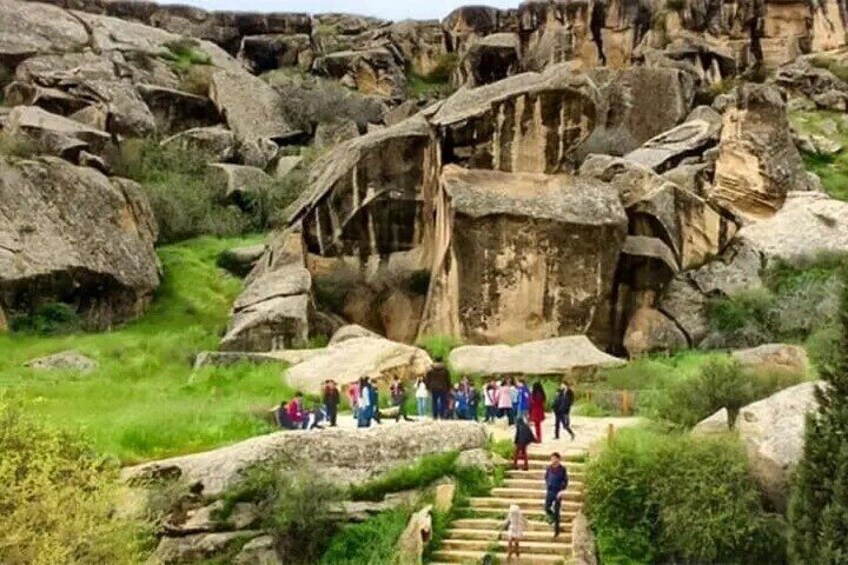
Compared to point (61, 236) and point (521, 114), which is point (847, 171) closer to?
point (521, 114)

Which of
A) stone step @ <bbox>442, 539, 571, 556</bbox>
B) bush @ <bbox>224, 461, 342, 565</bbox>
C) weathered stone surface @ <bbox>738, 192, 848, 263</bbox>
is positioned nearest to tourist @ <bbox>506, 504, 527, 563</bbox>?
stone step @ <bbox>442, 539, 571, 556</bbox>

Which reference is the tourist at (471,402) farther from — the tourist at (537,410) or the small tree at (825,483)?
the small tree at (825,483)

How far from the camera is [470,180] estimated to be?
1314 inches

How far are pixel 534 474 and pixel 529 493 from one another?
2.01 ft

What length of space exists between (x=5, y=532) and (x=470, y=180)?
21.4 m

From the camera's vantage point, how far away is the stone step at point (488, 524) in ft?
58.3

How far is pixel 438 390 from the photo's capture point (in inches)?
886

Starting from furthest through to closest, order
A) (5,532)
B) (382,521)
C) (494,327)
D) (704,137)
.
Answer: (704,137) → (494,327) → (382,521) → (5,532)

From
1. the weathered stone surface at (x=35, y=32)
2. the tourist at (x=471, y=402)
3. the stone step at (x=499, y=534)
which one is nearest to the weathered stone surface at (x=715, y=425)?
the stone step at (x=499, y=534)

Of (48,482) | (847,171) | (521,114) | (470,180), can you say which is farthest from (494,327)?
(847,171)

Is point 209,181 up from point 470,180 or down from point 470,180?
down

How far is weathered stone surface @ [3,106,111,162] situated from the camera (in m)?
41.9

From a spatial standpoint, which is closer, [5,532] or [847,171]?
[5,532]

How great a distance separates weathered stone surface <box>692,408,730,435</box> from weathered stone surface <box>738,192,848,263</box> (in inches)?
622
